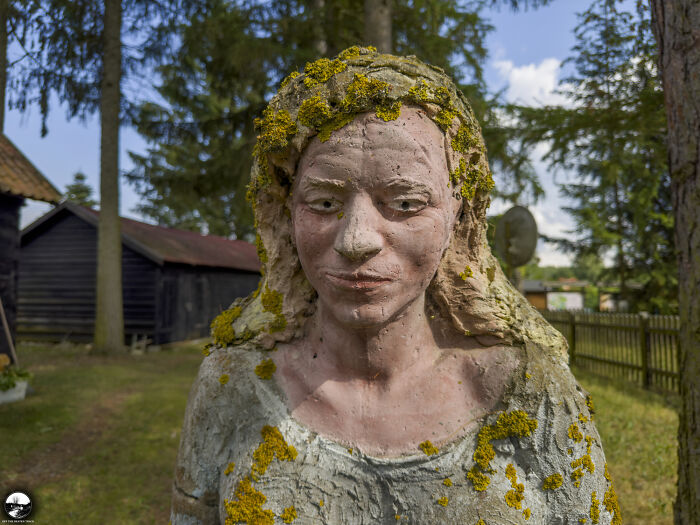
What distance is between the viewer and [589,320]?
1033cm

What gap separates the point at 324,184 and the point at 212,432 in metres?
0.99

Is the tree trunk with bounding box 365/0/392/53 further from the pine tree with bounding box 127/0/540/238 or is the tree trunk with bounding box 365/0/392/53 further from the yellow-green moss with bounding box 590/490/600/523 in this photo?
Answer: the yellow-green moss with bounding box 590/490/600/523

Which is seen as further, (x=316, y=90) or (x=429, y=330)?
(x=429, y=330)

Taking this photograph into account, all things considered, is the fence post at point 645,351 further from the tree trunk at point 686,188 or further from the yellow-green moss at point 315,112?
the yellow-green moss at point 315,112

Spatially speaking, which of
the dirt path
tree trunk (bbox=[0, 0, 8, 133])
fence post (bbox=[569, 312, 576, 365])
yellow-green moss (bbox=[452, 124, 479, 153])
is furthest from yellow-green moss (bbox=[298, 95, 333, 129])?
fence post (bbox=[569, 312, 576, 365])

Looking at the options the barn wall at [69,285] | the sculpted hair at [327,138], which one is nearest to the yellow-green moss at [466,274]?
the sculpted hair at [327,138]

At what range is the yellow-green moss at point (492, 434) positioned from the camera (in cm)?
148

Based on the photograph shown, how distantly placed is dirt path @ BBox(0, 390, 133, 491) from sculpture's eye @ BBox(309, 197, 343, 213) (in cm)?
523

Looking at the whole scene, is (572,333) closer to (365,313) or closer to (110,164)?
(365,313)

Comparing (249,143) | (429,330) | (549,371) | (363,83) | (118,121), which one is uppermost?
(118,121)

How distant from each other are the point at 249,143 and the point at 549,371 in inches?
294

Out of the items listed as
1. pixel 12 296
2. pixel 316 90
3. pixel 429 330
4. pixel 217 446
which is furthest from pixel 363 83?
pixel 12 296

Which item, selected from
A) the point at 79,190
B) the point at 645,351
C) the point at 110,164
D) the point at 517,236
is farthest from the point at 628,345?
the point at 79,190

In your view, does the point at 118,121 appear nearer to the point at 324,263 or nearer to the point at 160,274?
the point at 160,274
